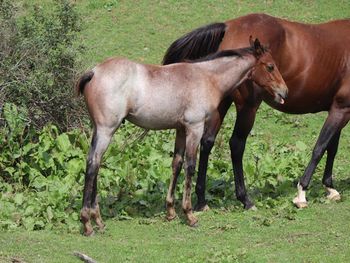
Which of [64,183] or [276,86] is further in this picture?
[64,183]

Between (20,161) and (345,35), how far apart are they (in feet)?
12.7

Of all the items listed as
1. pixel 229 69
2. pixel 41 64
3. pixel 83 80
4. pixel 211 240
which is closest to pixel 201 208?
pixel 211 240

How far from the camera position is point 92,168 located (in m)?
7.56

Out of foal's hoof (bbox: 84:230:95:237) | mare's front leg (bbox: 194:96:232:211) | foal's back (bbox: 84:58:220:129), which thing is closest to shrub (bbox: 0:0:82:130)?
mare's front leg (bbox: 194:96:232:211)

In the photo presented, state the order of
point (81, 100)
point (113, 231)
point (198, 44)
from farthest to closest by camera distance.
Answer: point (81, 100), point (198, 44), point (113, 231)

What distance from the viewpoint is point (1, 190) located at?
8891 millimetres

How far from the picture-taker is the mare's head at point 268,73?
26.6 feet

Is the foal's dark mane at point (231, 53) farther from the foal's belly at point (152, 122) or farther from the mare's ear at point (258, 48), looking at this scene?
the foal's belly at point (152, 122)

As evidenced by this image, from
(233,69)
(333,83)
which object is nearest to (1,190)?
(233,69)

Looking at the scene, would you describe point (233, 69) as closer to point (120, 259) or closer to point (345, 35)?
point (345, 35)

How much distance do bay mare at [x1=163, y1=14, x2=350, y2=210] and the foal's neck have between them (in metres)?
0.28

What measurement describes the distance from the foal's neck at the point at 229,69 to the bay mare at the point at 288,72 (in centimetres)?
28

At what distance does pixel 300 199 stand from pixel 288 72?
1.35m

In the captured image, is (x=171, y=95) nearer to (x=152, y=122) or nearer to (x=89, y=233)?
(x=152, y=122)
